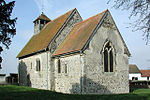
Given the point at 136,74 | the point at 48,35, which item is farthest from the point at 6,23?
the point at 136,74

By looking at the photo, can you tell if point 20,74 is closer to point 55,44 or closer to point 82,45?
point 55,44

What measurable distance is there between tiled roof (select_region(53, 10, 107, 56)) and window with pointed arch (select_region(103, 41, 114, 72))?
2235 millimetres

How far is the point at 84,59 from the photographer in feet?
52.7

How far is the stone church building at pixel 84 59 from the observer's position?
1638 centimetres

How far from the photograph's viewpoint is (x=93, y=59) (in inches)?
658

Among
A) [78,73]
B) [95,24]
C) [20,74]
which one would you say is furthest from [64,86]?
[20,74]

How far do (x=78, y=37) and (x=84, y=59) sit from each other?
3388 millimetres

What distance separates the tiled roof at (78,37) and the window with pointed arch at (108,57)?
2235 mm

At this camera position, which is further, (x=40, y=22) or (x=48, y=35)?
(x=40, y=22)

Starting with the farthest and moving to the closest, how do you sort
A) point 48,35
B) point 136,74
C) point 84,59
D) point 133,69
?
1. point 133,69
2. point 136,74
3. point 48,35
4. point 84,59

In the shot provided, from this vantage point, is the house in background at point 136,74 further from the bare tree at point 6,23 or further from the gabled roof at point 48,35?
the bare tree at point 6,23

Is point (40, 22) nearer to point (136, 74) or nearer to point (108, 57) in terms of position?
point (108, 57)

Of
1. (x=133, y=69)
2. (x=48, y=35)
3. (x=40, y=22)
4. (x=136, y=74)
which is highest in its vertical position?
(x=40, y=22)

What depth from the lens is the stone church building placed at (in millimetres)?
16375
